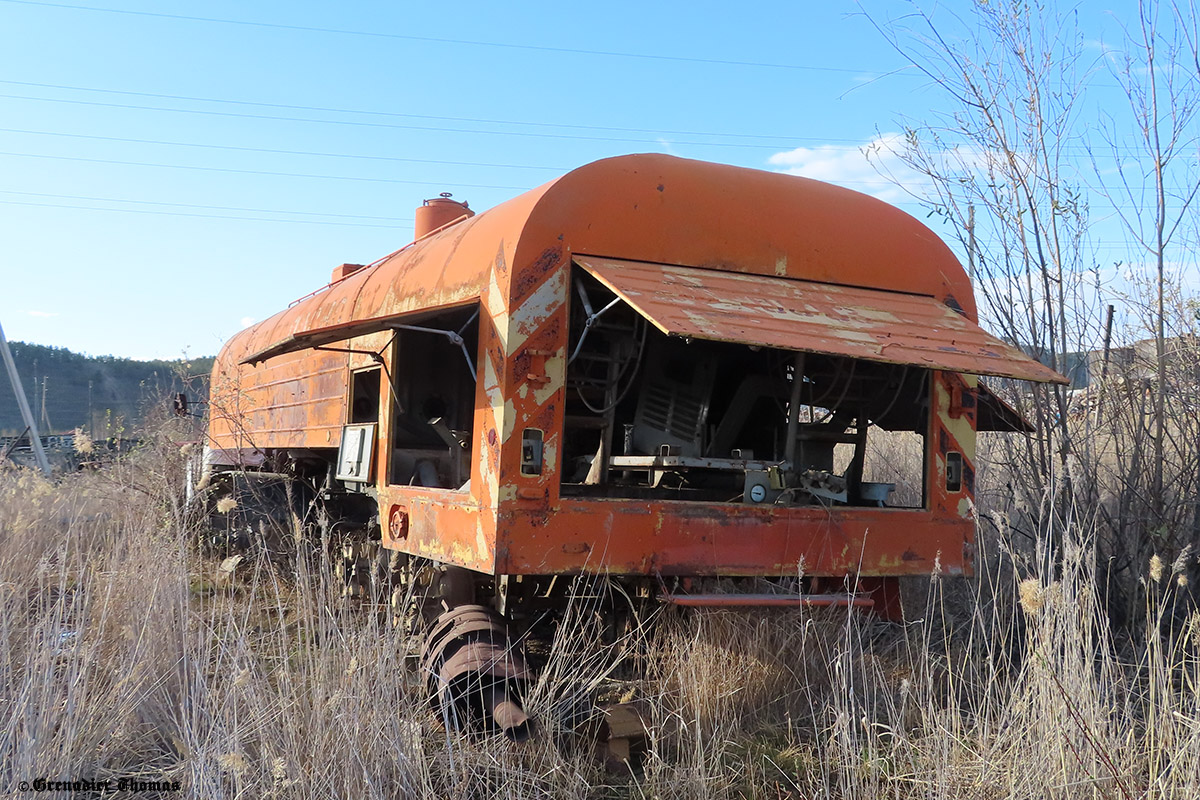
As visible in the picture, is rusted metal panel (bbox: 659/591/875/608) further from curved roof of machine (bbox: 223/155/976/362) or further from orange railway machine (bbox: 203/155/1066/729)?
curved roof of machine (bbox: 223/155/976/362)

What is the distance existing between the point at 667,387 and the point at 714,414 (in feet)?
1.87

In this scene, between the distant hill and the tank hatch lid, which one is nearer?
the tank hatch lid

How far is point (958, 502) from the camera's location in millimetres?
5102

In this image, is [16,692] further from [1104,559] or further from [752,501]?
[1104,559]

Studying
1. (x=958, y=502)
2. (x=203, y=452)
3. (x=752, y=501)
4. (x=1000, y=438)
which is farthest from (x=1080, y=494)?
(x=203, y=452)

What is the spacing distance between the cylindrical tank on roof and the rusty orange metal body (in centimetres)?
259

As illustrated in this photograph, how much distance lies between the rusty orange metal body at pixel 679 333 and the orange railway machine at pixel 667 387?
1 cm

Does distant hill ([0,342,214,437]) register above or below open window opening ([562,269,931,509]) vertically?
above

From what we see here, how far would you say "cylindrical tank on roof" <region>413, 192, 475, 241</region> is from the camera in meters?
8.26

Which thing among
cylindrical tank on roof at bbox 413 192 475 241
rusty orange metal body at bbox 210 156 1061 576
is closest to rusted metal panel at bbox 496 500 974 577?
rusty orange metal body at bbox 210 156 1061 576

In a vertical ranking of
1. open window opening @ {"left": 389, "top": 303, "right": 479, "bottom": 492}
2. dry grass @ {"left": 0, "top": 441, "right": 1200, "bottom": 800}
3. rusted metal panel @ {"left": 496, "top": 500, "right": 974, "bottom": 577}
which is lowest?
dry grass @ {"left": 0, "top": 441, "right": 1200, "bottom": 800}

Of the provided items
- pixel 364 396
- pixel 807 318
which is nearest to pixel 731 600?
pixel 807 318

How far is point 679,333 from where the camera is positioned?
12.1 feet

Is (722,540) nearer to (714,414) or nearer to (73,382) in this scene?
(714,414)
